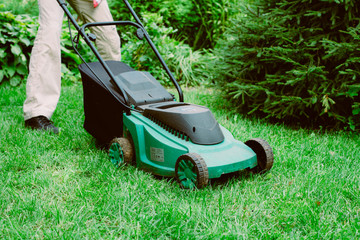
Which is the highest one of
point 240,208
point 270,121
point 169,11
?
point 169,11

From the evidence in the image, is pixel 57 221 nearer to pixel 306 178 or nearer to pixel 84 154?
pixel 84 154

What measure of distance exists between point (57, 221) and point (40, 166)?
682 millimetres

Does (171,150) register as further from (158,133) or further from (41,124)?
(41,124)

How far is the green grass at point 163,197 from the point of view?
154 centimetres

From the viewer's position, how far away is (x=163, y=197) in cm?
180

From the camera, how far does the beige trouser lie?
2734 millimetres

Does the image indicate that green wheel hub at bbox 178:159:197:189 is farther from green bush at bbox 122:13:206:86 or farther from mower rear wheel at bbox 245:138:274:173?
green bush at bbox 122:13:206:86

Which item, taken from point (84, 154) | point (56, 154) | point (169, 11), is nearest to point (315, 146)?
point (84, 154)

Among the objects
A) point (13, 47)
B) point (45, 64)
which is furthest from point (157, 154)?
point (13, 47)

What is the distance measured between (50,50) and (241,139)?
146cm

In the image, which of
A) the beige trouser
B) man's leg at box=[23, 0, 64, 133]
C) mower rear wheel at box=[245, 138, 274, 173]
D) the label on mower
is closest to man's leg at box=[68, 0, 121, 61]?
the beige trouser

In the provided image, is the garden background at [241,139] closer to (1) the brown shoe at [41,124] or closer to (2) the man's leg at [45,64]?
(1) the brown shoe at [41,124]

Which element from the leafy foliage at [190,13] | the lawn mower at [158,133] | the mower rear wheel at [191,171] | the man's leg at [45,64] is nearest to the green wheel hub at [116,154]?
the lawn mower at [158,133]

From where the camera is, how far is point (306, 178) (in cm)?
204
